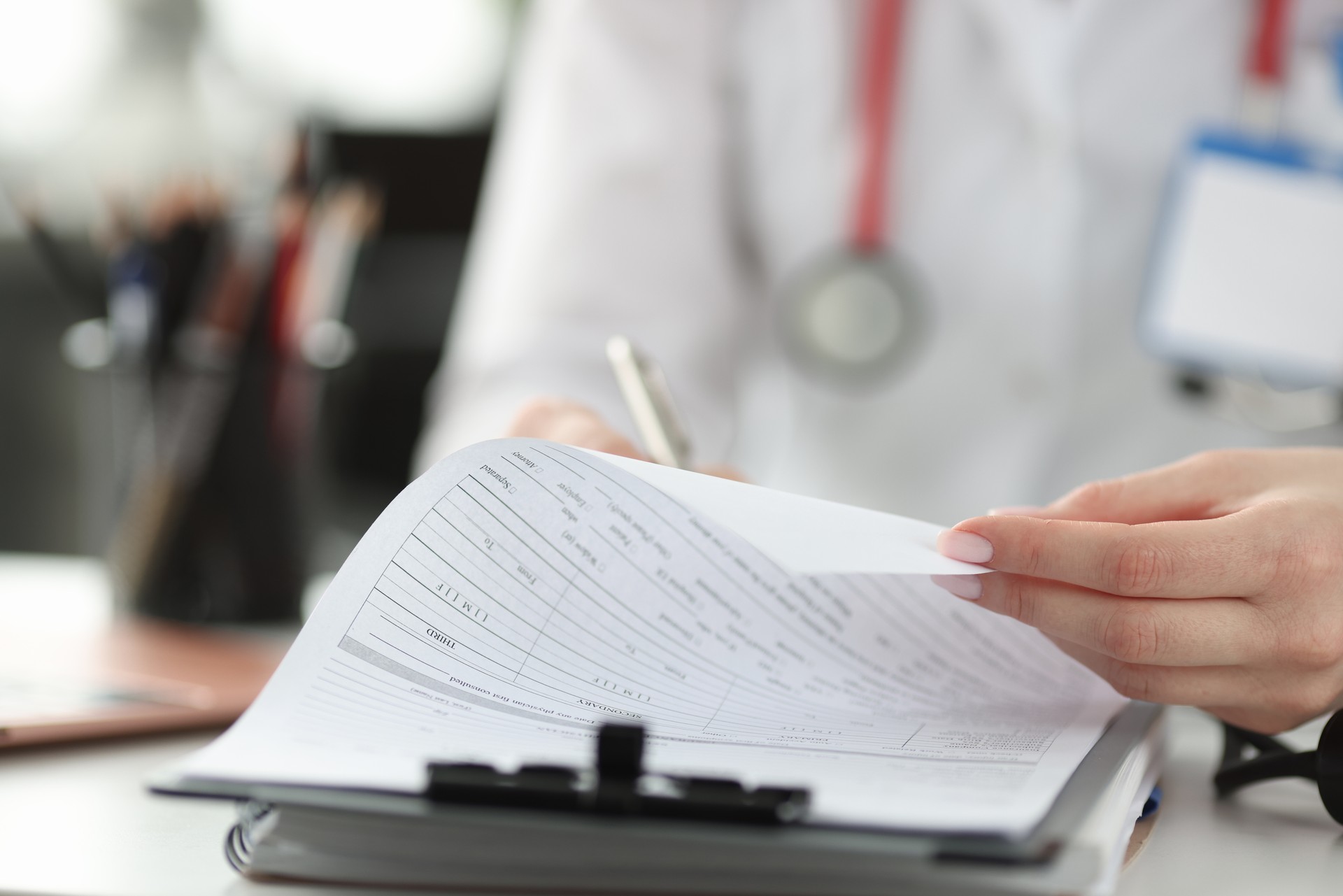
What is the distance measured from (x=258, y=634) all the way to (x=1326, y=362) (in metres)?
0.69

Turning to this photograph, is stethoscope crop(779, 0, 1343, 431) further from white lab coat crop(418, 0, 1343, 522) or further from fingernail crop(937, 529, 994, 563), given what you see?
fingernail crop(937, 529, 994, 563)

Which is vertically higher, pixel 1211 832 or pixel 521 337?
pixel 521 337

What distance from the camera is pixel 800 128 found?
2.84 feet

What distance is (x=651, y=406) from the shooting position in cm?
45

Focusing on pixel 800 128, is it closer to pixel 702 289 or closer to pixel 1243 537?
pixel 702 289

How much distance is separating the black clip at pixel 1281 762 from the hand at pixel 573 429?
0.19m

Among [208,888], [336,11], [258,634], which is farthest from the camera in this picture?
[336,11]

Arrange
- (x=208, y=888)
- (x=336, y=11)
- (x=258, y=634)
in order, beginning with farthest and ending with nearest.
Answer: (x=336, y=11) < (x=258, y=634) < (x=208, y=888)

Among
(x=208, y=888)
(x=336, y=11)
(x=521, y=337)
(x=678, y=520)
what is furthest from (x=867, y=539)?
(x=336, y=11)

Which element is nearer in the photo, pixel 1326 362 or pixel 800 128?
pixel 1326 362

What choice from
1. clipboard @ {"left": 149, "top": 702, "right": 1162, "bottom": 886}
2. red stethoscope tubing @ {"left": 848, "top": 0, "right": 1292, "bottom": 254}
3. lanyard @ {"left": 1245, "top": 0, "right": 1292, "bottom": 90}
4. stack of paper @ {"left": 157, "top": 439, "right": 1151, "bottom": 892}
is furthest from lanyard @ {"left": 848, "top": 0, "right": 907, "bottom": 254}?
clipboard @ {"left": 149, "top": 702, "right": 1162, "bottom": 886}

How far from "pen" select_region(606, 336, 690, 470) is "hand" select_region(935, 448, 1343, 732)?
14 centimetres

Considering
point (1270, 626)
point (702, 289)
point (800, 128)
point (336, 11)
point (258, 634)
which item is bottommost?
point (258, 634)

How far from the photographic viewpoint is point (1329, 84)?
77cm
